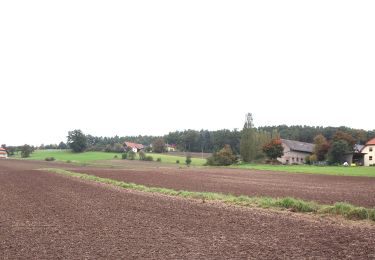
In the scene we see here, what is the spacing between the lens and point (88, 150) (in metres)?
168

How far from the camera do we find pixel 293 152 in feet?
427

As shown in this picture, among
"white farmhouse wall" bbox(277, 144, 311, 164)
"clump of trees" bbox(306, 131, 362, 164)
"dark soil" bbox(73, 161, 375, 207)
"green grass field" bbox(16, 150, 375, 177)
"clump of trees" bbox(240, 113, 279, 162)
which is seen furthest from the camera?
"white farmhouse wall" bbox(277, 144, 311, 164)

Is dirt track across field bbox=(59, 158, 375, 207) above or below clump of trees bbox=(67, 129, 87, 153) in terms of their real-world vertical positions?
below

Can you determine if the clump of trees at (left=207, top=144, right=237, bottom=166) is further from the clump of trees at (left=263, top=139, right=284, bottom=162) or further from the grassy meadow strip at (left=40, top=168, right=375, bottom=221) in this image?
the grassy meadow strip at (left=40, top=168, right=375, bottom=221)

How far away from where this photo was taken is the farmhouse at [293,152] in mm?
127375

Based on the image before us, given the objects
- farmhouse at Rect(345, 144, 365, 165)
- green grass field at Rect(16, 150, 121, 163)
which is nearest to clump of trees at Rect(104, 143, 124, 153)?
green grass field at Rect(16, 150, 121, 163)

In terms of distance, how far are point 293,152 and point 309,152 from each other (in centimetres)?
1007

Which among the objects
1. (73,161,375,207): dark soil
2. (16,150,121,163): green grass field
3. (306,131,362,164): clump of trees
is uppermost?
(306,131,362,164): clump of trees

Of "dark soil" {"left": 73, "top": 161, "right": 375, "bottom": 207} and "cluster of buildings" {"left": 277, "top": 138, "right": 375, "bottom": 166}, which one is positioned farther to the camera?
"cluster of buildings" {"left": 277, "top": 138, "right": 375, "bottom": 166}

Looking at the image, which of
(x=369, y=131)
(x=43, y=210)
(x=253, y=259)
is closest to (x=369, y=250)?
(x=253, y=259)

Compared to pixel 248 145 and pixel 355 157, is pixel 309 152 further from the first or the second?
pixel 248 145

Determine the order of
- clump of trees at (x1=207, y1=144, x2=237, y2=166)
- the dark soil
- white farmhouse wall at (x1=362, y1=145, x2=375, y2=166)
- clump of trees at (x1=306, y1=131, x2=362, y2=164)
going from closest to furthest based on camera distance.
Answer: the dark soil → clump of trees at (x1=306, y1=131, x2=362, y2=164) → white farmhouse wall at (x1=362, y1=145, x2=375, y2=166) → clump of trees at (x1=207, y1=144, x2=237, y2=166)

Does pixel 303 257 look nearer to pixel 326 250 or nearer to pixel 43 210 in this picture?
pixel 326 250

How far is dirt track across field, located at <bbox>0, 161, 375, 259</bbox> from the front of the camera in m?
11.0
